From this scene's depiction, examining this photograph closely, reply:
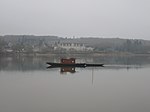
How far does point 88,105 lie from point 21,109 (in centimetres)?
268

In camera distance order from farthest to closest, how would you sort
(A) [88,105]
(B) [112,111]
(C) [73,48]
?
(C) [73,48]
(A) [88,105]
(B) [112,111]

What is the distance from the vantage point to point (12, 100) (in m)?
12.1

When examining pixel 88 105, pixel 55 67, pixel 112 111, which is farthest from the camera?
pixel 55 67

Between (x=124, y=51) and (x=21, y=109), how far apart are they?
72.4 meters

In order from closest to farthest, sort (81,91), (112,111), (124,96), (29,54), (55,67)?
(112,111)
(124,96)
(81,91)
(55,67)
(29,54)

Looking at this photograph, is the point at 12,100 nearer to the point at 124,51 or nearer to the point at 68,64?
the point at 68,64

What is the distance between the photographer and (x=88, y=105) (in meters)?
11.6

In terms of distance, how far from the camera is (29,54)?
6650cm

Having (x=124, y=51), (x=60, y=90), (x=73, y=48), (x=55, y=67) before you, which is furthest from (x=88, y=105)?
(x=73, y=48)

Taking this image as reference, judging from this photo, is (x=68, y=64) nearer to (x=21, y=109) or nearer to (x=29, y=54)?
(x=21, y=109)

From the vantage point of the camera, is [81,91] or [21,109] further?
[81,91]

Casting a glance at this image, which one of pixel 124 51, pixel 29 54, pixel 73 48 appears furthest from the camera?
pixel 73 48

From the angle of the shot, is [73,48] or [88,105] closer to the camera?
[88,105]

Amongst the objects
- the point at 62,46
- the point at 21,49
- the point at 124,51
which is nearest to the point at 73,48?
the point at 62,46
